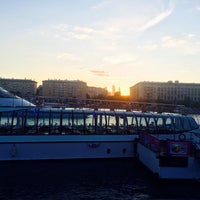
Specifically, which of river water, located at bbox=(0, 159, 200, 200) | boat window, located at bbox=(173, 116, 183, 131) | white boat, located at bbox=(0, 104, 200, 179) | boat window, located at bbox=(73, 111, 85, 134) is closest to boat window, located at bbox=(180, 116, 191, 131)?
boat window, located at bbox=(173, 116, 183, 131)

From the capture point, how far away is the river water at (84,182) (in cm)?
1911

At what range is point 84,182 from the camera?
70.7ft

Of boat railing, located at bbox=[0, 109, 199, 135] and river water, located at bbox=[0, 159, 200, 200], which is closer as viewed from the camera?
river water, located at bbox=[0, 159, 200, 200]

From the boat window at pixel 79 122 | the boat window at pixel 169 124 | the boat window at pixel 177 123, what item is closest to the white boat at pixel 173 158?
the boat window at pixel 79 122

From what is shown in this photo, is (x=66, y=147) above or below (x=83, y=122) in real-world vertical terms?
below

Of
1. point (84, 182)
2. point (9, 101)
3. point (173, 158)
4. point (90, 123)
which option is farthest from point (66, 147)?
point (173, 158)

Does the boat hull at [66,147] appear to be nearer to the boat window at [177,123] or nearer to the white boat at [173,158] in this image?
the white boat at [173,158]

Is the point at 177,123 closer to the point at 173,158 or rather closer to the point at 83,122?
the point at 83,122

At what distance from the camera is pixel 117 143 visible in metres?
28.5

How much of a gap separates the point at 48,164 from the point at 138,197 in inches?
376

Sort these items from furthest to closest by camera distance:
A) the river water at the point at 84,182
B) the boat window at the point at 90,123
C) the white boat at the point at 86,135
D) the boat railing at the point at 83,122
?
1. the boat window at the point at 90,123
2. the boat railing at the point at 83,122
3. the white boat at the point at 86,135
4. the river water at the point at 84,182

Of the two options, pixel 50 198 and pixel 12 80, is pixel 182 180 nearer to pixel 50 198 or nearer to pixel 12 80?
pixel 50 198

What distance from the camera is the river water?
19109mm

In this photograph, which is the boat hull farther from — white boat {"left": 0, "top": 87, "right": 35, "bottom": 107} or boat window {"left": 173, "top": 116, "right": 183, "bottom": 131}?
boat window {"left": 173, "top": 116, "right": 183, "bottom": 131}
